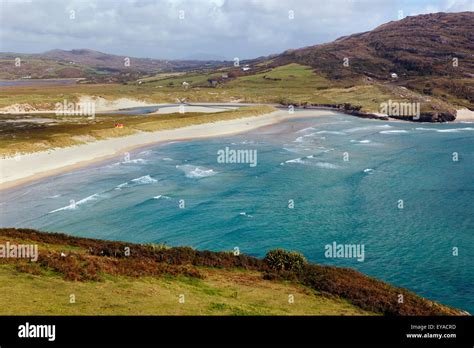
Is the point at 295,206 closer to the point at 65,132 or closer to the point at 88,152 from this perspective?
the point at 88,152

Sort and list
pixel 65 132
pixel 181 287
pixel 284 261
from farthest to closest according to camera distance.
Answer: pixel 65 132, pixel 284 261, pixel 181 287

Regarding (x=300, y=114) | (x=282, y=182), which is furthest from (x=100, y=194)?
(x=300, y=114)

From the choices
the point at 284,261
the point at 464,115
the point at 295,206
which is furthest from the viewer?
the point at 464,115

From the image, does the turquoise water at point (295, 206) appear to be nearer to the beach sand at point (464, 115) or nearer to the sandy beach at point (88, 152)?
the sandy beach at point (88, 152)

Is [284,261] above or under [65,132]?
under

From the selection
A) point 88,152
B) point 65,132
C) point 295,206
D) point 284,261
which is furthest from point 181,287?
point 65,132

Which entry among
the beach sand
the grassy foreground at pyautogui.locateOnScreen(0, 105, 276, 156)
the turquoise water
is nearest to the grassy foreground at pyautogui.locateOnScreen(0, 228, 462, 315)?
the turquoise water

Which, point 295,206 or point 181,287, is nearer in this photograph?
point 181,287
